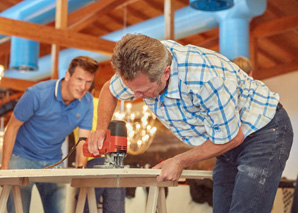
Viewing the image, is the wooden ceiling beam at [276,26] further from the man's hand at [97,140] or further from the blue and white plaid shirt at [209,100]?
the man's hand at [97,140]

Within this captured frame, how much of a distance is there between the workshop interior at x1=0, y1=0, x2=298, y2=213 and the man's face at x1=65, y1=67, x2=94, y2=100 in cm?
51

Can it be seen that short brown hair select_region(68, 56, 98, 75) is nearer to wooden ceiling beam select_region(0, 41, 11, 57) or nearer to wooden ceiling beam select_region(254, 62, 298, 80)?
wooden ceiling beam select_region(254, 62, 298, 80)

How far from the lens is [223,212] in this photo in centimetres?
186

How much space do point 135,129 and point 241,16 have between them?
237cm

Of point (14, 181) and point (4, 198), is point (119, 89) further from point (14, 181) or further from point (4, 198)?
point (4, 198)

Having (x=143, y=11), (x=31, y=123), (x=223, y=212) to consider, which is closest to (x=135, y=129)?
(x=143, y=11)

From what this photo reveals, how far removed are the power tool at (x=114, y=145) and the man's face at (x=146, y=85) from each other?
33 centimetres

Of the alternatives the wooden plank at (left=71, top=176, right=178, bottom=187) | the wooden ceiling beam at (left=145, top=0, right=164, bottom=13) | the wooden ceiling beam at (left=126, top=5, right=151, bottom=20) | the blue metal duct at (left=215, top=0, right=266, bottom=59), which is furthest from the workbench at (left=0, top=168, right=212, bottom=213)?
the wooden ceiling beam at (left=126, top=5, right=151, bottom=20)

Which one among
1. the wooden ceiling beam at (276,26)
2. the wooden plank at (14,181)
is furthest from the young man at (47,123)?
the wooden ceiling beam at (276,26)

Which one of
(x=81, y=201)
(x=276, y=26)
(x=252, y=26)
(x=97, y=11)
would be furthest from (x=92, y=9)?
(x=81, y=201)

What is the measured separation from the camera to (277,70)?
8117 mm

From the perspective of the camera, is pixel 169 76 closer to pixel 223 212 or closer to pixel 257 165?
pixel 257 165

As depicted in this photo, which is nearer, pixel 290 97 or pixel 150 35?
pixel 150 35

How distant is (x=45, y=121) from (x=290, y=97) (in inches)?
225
